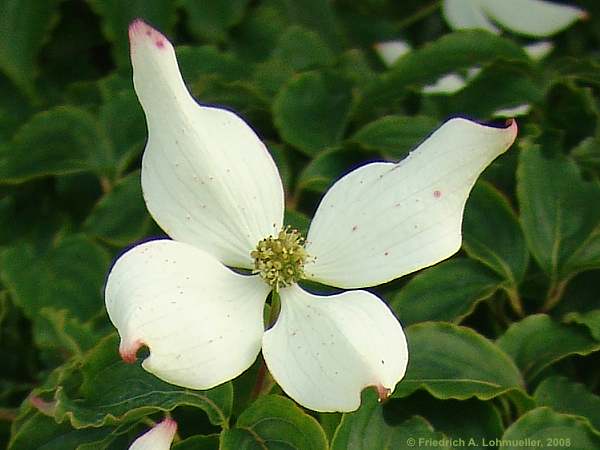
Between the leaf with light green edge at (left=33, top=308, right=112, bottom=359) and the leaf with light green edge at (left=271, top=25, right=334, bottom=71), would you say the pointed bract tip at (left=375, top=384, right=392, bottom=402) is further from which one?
the leaf with light green edge at (left=271, top=25, right=334, bottom=71)

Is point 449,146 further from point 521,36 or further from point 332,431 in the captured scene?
point 521,36

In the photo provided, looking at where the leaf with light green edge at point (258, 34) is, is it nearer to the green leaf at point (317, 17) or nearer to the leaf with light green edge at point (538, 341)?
the green leaf at point (317, 17)

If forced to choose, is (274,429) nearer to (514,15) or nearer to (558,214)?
(558,214)

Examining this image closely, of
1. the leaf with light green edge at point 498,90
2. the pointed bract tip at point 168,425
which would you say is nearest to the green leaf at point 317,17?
the leaf with light green edge at point 498,90

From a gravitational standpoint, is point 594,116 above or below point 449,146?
below

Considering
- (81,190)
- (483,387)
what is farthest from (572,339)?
(81,190)

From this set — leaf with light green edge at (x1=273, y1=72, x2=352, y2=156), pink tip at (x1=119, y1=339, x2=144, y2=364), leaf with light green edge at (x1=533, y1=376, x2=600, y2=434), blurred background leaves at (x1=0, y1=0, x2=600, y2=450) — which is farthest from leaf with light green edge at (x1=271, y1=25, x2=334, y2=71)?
pink tip at (x1=119, y1=339, x2=144, y2=364)
